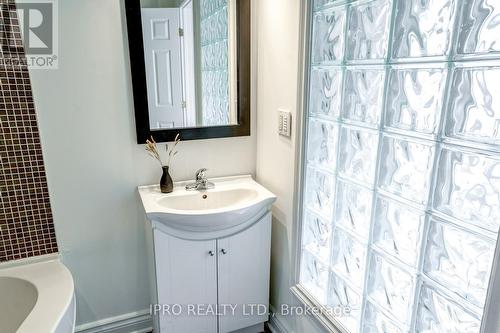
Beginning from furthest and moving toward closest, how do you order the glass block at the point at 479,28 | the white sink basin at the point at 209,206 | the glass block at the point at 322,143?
the white sink basin at the point at 209,206
the glass block at the point at 322,143
the glass block at the point at 479,28

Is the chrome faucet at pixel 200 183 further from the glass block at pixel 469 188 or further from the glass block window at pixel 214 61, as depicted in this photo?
the glass block at pixel 469 188

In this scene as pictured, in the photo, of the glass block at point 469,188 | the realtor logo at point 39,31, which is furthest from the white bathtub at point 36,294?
A: the glass block at point 469,188

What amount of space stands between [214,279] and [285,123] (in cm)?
84

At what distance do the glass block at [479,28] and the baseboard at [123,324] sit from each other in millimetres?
1973

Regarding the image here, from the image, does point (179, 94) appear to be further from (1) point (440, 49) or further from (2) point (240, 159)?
(1) point (440, 49)

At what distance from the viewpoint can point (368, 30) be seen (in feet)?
4.00

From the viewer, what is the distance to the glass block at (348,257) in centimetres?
136

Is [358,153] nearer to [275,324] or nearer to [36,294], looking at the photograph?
[275,324]

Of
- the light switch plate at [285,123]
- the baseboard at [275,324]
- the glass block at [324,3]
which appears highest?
the glass block at [324,3]

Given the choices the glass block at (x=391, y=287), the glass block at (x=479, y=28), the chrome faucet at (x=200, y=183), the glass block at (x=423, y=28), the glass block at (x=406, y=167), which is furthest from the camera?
the chrome faucet at (x=200, y=183)

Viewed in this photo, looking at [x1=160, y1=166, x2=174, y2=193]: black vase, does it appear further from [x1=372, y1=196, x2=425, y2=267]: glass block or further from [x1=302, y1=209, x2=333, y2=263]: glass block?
[x1=372, y1=196, x2=425, y2=267]: glass block

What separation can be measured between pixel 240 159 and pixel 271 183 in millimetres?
253

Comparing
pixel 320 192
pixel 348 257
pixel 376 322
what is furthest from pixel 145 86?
pixel 376 322

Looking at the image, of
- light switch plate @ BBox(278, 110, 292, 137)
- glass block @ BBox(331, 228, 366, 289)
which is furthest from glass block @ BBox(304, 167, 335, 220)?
light switch plate @ BBox(278, 110, 292, 137)
